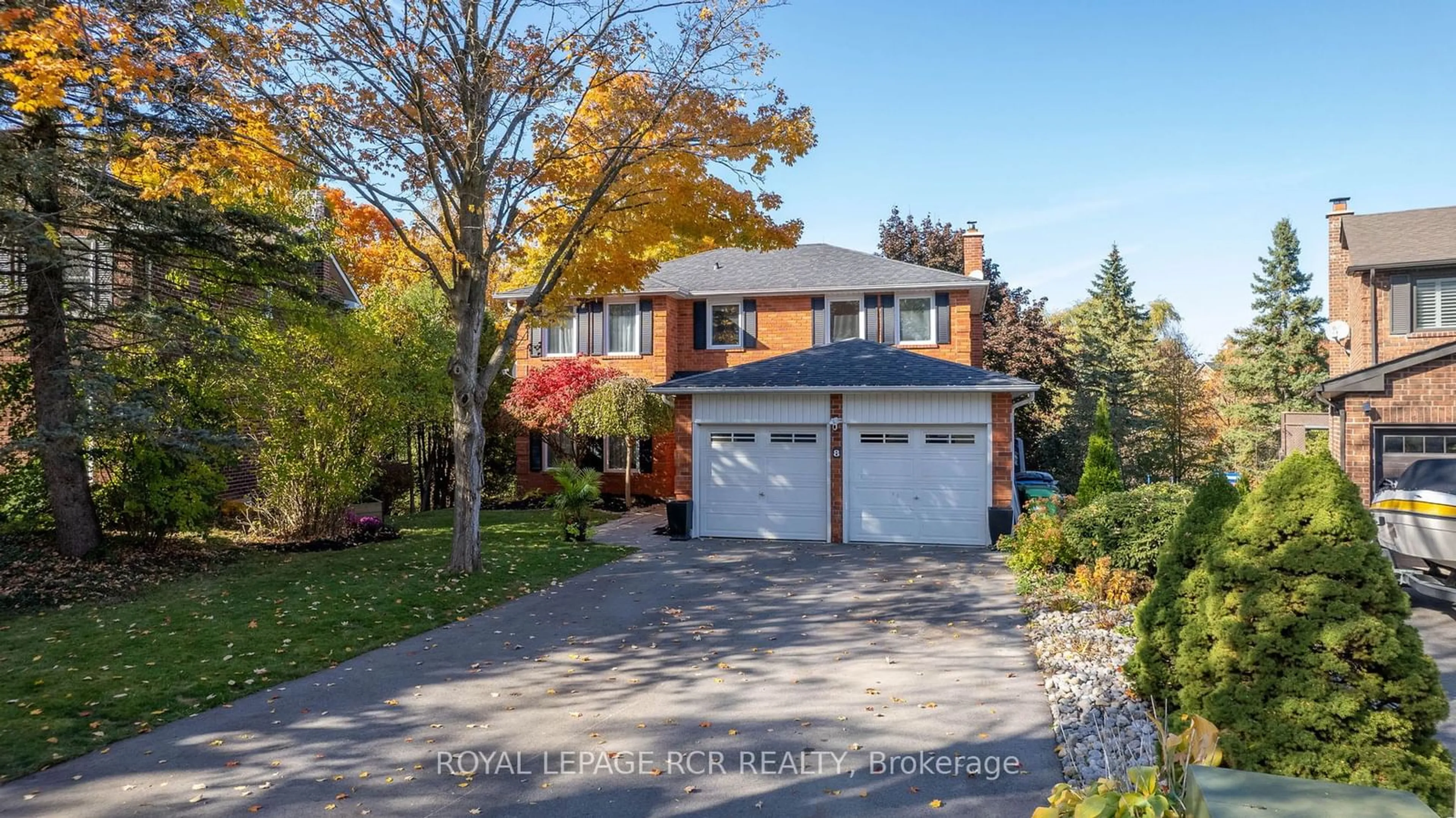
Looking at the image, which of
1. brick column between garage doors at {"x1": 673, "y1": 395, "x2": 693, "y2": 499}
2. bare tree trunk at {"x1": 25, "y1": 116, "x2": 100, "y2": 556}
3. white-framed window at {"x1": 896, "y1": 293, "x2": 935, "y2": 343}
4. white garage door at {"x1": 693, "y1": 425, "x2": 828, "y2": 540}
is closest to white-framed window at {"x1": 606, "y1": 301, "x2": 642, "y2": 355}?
brick column between garage doors at {"x1": 673, "y1": 395, "x2": 693, "y2": 499}

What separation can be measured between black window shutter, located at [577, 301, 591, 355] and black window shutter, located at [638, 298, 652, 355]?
140 cm

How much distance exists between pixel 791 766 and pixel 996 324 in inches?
921

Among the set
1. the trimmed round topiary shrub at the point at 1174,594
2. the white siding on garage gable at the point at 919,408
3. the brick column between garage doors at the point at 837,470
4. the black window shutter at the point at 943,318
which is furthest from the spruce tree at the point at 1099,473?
the trimmed round topiary shrub at the point at 1174,594

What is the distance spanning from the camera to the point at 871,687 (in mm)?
6277

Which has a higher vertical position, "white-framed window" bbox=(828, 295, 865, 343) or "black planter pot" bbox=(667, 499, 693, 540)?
"white-framed window" bbox=(828, 295, 865, 343)

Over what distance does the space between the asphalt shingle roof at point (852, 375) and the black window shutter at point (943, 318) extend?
130 inches

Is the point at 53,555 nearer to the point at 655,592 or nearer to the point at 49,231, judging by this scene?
the point at 49,231

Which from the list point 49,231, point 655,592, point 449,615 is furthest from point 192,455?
point 655,592

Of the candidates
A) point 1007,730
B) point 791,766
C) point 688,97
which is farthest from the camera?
point 688,97

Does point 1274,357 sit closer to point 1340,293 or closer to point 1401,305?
point 1340,293

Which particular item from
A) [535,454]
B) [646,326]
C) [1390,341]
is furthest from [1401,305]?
[535,454]

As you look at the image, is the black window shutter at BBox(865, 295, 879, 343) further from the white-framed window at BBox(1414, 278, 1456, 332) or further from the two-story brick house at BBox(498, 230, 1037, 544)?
the white-framed window at BBox(1414, 278, 1456, 332)

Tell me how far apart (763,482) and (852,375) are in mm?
2700

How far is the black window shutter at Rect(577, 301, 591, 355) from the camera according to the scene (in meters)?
21.0
